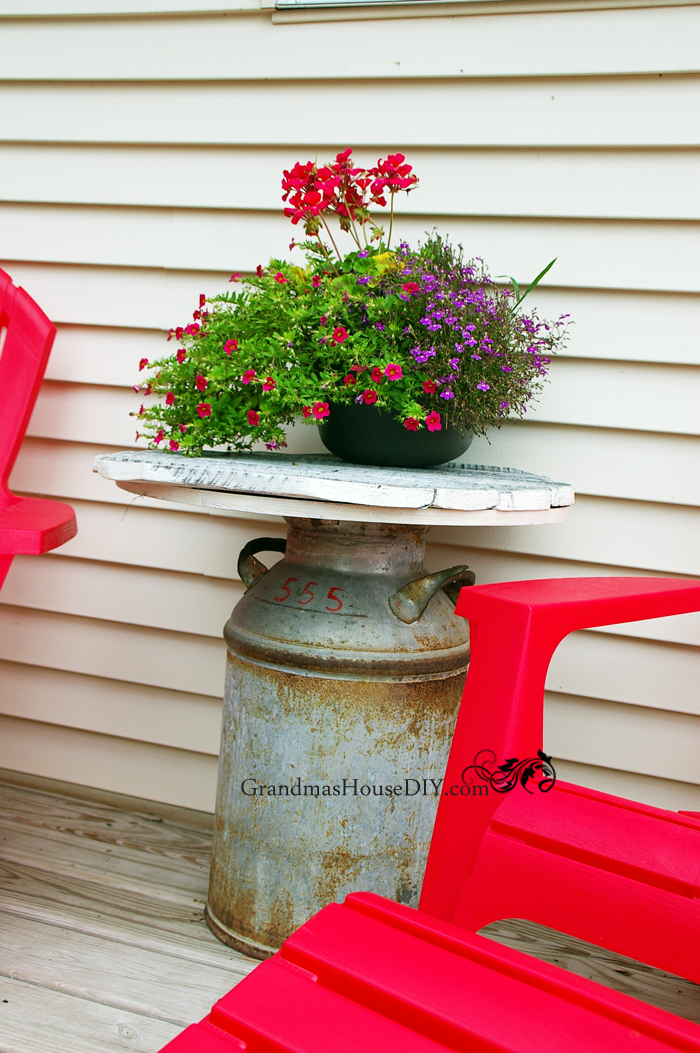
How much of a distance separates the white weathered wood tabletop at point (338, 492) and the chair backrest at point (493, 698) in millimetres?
272

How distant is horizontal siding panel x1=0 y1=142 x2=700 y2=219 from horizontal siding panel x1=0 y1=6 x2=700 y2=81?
16 cm

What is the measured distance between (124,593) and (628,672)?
1248 millimetres

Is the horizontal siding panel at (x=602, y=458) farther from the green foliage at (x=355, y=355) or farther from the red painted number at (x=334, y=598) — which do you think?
the red painted number at (x=334, y=598)

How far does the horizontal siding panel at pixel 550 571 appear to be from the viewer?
5.44ft

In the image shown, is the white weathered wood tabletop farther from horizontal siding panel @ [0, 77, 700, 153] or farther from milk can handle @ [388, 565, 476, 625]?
horizontal siding panel @ [0, 77, 700, 153]

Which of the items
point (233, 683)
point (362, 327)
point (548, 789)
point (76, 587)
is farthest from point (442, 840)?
point (76, 587)

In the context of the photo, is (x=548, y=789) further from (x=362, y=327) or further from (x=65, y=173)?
(x=65, y=173)

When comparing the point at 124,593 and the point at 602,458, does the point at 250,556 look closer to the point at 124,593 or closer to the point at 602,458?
the point at 124,593

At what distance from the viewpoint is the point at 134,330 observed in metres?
1.96

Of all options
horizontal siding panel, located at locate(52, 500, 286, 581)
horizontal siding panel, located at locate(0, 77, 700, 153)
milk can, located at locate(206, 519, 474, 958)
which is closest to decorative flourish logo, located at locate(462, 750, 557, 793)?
milk can, located at locate(206, 519, 474, 958)

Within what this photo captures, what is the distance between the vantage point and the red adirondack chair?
0.54 metres

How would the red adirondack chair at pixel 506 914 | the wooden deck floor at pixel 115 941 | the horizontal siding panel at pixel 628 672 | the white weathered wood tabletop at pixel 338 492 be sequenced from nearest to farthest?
the red adirondack chair at pixel 506 914 < the white weathered wood tabletop at pixel 338 492 < the wooden deck floor at pixel 115 941 < the horizontal siding panel at pixel 628 672

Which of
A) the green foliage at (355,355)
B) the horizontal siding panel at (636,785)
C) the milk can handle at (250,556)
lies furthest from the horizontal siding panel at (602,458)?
the horizontal siding panel at (636,785)

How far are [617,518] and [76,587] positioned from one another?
4.49 feet
